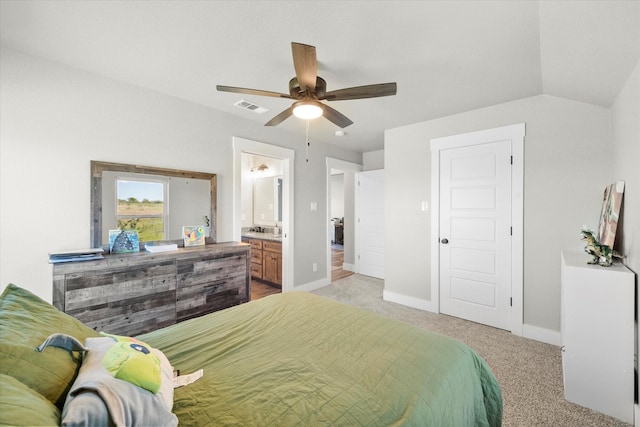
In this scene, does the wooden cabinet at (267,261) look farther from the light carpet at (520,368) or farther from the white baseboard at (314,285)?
the light carpet at (520,368)

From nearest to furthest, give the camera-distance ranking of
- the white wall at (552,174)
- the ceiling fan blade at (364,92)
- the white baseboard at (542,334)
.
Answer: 1. the ceiling fan blade at (364,92)
2. the white wall at (552,174)
3. the white baseboard at (542,334)

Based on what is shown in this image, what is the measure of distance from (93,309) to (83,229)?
30.1 inches

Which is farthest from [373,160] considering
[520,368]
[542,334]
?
[520,368]

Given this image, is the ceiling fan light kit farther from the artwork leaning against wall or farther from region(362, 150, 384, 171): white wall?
region(362, 150, 384, 171): white wall

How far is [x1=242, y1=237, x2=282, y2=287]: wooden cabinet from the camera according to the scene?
14.6ft

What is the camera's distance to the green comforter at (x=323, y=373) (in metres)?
0.94

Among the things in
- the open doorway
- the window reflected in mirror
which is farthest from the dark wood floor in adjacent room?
the window reflected in mirror

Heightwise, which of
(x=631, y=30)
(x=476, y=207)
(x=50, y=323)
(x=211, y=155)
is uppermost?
(x=631, y=30)

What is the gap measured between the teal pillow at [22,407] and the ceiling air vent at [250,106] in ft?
A: 9.49

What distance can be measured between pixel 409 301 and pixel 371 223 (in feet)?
6.36

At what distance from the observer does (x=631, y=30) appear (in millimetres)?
1493

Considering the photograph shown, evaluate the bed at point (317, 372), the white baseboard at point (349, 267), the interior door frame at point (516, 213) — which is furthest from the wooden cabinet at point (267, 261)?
the interior door frame at point (516, 213)

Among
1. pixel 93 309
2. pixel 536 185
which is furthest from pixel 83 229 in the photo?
pixel 536 185

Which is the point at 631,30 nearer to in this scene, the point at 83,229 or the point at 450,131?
the point at 450,131
